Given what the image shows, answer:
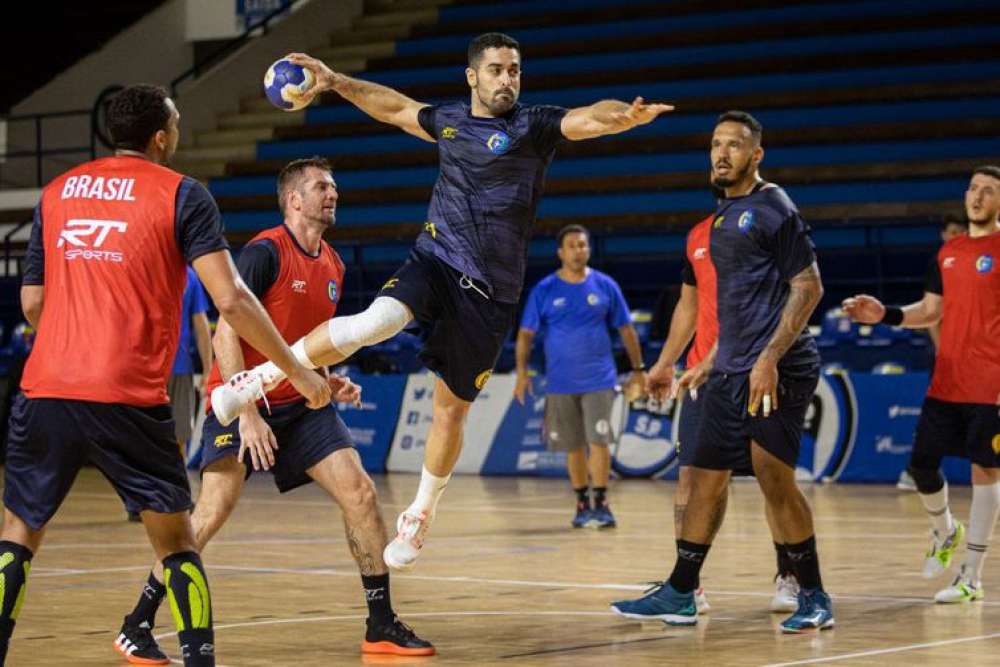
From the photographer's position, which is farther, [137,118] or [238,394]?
[238,394]

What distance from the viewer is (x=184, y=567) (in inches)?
194

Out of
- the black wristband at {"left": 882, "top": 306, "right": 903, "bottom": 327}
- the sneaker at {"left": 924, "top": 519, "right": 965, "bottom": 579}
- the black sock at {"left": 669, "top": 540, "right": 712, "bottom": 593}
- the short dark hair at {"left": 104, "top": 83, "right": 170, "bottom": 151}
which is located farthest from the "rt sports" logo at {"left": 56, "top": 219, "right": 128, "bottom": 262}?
the sneaker at {"left": 924, "top": 519, "right": 965, "bottom": 579}

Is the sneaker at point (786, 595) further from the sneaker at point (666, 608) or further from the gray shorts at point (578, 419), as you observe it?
the gray shorts at point (578, 419)

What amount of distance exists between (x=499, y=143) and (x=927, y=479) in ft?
10.5

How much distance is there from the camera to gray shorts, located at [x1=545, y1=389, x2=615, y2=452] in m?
12.5

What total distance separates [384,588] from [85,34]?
2156cm

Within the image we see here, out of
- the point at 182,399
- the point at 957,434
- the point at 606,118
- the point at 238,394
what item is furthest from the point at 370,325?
the point at 182,399

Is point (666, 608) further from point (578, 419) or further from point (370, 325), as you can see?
point (578, 419)

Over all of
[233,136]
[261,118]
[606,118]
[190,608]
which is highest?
[606,118]

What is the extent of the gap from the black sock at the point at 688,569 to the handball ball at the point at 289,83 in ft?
8.66

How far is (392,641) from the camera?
6.32 meters

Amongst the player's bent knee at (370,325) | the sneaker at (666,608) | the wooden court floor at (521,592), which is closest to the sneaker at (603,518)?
the wooden court floor at (521,592)

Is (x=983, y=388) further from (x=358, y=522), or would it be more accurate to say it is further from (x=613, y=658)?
(x=358, y=522)

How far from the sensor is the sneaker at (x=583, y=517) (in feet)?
39.5
